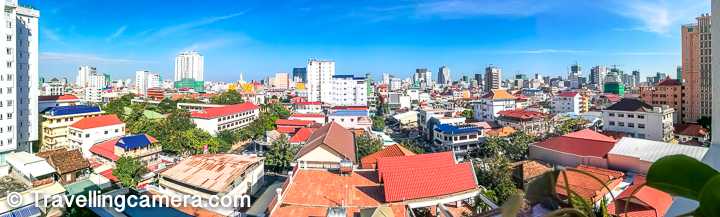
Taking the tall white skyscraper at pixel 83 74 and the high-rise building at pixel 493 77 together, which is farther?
the tall white skyscraper at pixel 83 74

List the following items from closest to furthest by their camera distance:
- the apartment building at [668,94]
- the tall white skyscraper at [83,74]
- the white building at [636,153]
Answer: the white building at [636,153]
the apartment building at [668,94]
the tall white skyscraper at [83,74]

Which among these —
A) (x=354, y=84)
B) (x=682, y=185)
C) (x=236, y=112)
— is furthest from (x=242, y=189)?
(x=354, y=84)

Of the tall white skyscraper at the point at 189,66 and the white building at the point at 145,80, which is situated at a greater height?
the tall white skyscraper at the point at 189,66

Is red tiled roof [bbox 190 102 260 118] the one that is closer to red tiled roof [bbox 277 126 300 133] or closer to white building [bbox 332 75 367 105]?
red tiled roof [bbox 277 126 300 133]

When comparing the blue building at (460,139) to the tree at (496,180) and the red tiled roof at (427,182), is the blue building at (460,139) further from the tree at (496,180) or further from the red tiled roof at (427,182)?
the red tiled roof at (427,182)

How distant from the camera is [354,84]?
25.2 meters

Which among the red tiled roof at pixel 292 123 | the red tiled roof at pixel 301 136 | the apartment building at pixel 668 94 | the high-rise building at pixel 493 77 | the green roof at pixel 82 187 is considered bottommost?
the green roof at pixel 82 187

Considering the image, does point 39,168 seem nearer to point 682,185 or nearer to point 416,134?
point 682,185

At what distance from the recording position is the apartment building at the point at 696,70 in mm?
14008

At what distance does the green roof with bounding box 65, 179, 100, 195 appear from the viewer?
725 cm

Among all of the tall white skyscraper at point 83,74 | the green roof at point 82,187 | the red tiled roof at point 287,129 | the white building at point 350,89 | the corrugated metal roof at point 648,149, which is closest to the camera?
the corrugated metal roof at point 648,149

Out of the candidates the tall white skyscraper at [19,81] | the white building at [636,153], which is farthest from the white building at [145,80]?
the white building at [636,153]

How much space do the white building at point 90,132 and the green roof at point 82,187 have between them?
3961 mm

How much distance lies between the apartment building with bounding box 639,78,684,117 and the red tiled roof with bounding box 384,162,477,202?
15.8 m
